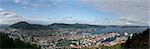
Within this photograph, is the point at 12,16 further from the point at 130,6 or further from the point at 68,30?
the point at 130,6

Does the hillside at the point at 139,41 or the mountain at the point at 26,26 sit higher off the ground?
the mountain at the point at 26,26

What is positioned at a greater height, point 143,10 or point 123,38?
point 143,10

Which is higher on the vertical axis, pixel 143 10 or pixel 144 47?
pixel 143 10

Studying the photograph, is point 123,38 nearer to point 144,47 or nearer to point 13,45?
point 144,47

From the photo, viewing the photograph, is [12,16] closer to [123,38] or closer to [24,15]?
[24,15]

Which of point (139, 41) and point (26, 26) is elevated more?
point (26, 26)

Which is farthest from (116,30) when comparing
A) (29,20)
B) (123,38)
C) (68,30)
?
(29,20)

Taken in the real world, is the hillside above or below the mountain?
below

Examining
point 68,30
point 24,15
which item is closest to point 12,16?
point 24,15
